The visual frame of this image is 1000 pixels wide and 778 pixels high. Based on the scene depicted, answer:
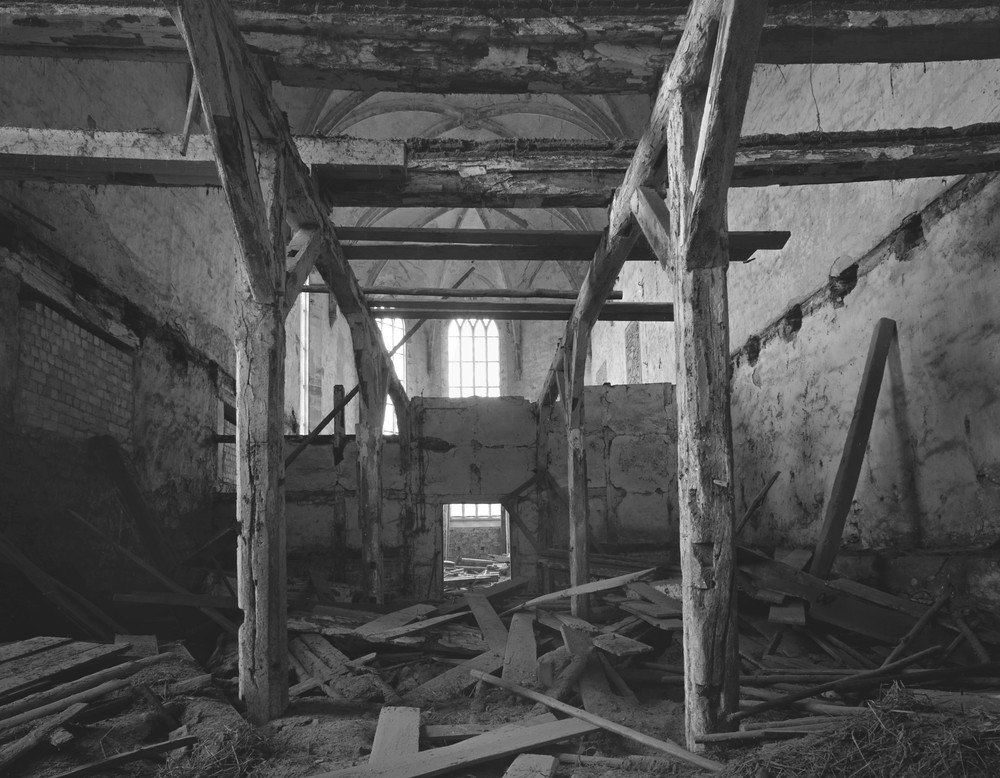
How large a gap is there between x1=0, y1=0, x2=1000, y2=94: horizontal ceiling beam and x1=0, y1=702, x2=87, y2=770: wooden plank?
3796 millimetres

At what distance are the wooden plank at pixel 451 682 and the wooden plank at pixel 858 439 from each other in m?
3.03

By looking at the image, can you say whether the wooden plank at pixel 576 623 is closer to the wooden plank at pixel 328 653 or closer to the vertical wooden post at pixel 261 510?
the wooden plank at pixel 328 653

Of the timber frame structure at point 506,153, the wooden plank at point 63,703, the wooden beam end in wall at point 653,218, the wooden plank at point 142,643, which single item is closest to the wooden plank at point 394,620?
the wooden plank at point 142,643

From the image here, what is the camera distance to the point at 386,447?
10.7 meters

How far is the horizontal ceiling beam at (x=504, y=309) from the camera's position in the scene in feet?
28.9

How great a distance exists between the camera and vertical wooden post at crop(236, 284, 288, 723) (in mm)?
4125

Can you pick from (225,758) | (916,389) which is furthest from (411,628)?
(916,389)

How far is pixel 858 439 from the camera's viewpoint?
6.24 metres

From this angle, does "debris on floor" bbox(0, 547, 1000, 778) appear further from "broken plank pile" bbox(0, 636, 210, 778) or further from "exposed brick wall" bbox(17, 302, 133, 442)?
"exposed brick wall" bbox(17, 302, 133, 442)

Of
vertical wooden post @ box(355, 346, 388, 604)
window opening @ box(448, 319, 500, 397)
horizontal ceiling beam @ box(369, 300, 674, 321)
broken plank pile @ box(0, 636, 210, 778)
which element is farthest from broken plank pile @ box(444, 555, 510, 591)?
broken plank pile @ box(0, 636, 210, 778)

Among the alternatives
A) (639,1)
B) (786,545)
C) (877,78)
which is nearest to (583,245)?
(639,1)

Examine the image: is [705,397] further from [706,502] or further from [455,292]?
[455,292]

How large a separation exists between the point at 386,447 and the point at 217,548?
10.8 feet

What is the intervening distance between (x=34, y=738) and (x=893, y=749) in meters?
3.87
